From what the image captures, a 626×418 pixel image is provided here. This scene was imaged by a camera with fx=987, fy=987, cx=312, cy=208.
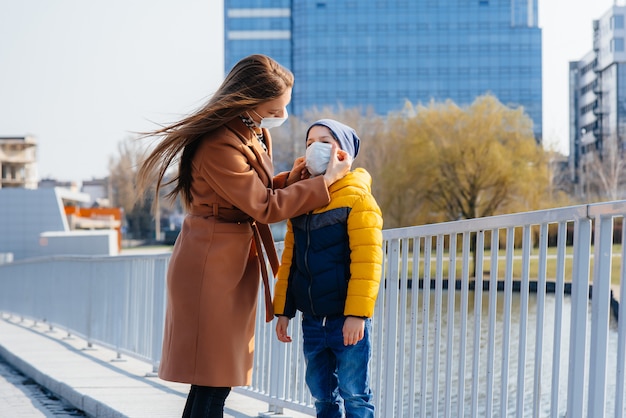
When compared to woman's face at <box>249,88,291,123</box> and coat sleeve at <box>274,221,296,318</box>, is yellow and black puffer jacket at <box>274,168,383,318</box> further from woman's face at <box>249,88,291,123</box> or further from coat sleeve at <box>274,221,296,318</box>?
woman's face at <box>249,88,291,123</box>

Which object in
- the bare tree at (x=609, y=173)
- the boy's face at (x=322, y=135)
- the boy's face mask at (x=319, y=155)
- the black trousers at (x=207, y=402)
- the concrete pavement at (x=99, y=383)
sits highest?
the bare tree at (x=609, y=173)

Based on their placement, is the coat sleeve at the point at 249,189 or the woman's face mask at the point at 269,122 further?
the woman's face mask at the point at 269,122

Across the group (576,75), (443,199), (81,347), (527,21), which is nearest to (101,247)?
(443,199)

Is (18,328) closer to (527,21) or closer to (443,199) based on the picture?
(443,199)

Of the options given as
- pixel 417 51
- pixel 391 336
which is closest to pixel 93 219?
pixel 417 51

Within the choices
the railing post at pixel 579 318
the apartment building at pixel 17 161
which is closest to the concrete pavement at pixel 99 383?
the railing post at pixel 579 318

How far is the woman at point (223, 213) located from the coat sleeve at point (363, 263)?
0.19m

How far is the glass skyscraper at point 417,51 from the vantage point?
378 ft

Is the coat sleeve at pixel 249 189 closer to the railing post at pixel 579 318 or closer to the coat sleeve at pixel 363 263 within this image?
the coat sleeve at pixel 363 263

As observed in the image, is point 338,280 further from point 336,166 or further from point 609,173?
point 609,173

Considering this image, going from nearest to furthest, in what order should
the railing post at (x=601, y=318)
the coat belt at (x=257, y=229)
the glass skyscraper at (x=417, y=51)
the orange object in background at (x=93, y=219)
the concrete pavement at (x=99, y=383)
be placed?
the railing post at (x=601, y=318) → the coat belt at (x=257, y=229) → the concrete pavement at (x=99, y=383) → the orange object in background at (x=93, y=219) → the glass skyscraper at (x=417, y=51)

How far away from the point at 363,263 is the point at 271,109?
2.52ft

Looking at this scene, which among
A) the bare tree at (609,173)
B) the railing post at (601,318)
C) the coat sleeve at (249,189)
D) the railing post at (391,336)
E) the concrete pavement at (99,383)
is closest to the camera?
the railing post at (601,318)

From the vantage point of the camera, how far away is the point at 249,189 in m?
3.90
